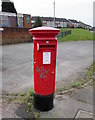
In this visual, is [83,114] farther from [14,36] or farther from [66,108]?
[14,36]

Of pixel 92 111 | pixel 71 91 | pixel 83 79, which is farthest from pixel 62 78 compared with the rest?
pixel 92 111

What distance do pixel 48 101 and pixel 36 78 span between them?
1.75 feet

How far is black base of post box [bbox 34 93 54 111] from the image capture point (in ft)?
8.97

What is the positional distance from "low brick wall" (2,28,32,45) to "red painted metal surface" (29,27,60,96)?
12.9 m

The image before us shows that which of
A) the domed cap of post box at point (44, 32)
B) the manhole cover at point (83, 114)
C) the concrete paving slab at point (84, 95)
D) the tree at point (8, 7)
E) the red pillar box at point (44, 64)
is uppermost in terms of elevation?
the tree at point (8, 7)

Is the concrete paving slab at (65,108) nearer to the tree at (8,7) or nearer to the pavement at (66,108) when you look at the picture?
the pavement at (66,108)

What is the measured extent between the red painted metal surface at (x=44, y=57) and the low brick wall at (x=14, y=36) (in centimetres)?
1294

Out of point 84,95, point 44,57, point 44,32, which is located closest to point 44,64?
point 44,57

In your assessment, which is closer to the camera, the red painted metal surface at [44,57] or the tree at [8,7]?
the red painted metal surface at [44,57]

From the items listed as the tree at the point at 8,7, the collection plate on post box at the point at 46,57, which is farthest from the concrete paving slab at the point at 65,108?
the tree at the point at 8,7

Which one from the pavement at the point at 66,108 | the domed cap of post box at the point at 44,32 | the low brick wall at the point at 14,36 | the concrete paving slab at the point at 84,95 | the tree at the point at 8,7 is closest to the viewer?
the domed cap of post box at the point at 44,32

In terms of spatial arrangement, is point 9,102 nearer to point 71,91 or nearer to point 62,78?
point 71,91

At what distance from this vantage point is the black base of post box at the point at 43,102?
8.97 ft

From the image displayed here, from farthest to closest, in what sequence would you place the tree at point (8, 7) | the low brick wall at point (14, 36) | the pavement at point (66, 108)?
1. the tree at point (8, 7)
2. the low brick wall at point (14, 36)
3. the pavement at point (66, 108)
